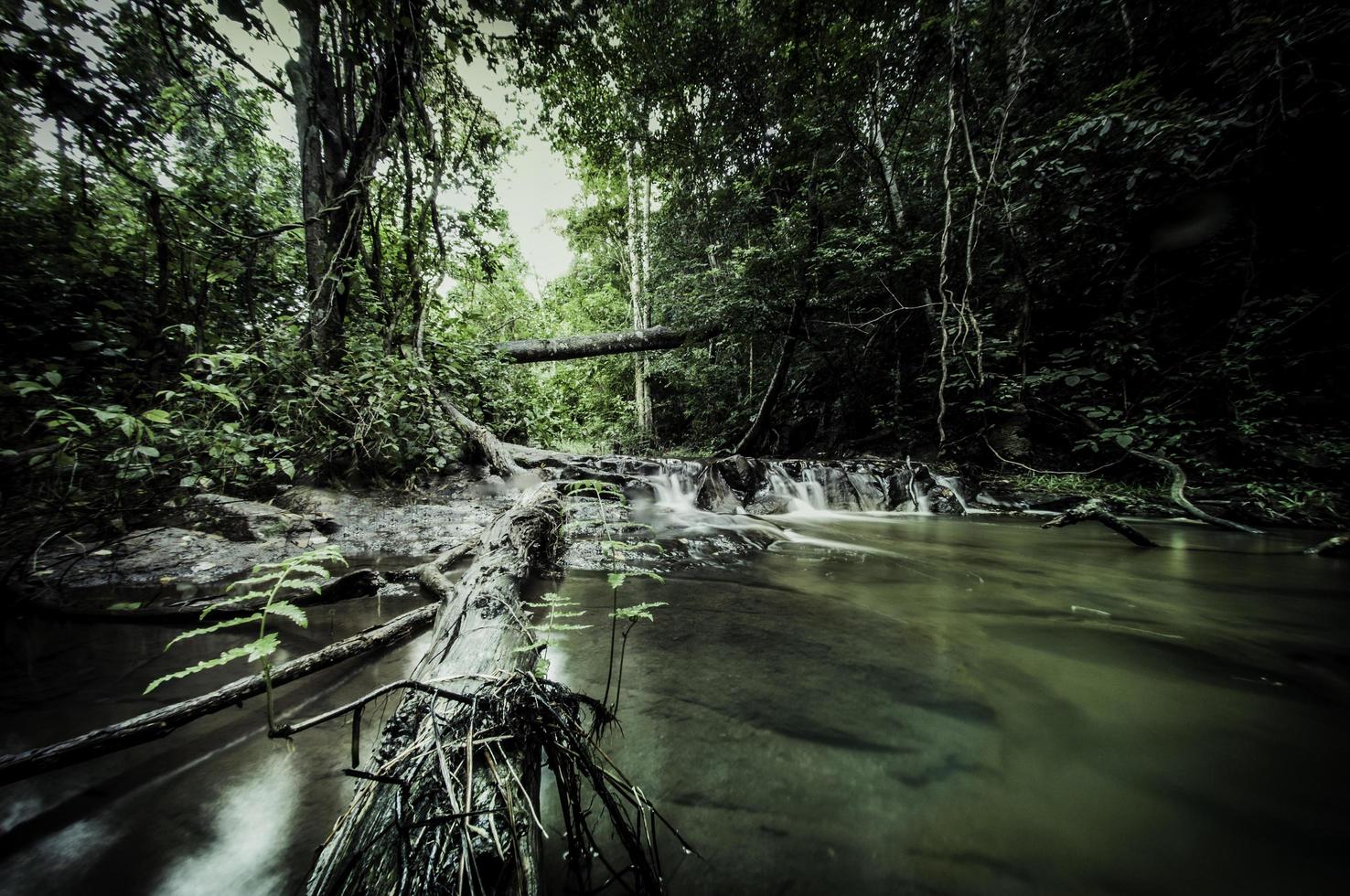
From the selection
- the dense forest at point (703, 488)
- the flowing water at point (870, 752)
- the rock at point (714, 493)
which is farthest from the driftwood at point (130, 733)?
the rock at point (714, 493)

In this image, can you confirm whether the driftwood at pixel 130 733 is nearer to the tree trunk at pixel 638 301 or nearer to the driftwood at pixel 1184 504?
the driftwood at pixel 1184 504

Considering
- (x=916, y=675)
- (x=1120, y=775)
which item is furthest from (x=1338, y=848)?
(x=916, y=675)

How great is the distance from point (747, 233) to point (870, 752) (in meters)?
11.1

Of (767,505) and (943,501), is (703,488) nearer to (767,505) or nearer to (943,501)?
(767,505)

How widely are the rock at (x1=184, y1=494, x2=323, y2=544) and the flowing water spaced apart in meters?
1.58

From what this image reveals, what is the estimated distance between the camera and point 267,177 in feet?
30.3

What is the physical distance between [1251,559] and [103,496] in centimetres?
836

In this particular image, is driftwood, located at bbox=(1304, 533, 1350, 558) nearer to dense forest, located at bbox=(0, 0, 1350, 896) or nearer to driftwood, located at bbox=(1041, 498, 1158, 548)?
dense forest, located at bbox=(0, 0, 1350, 896)

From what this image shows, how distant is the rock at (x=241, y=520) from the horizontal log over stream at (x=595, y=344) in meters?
7.63

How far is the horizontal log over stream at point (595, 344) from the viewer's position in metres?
11.2

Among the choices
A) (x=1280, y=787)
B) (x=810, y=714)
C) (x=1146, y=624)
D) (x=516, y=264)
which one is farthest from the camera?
(x=516, y=264)

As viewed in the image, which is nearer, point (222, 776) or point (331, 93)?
point (222, 776)

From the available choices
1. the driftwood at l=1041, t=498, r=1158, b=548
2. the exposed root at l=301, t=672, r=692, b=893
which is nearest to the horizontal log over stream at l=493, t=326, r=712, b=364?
the driftwood at l=1041, t=498, r=1158, b=548

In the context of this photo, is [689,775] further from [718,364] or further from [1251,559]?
[718,364]
